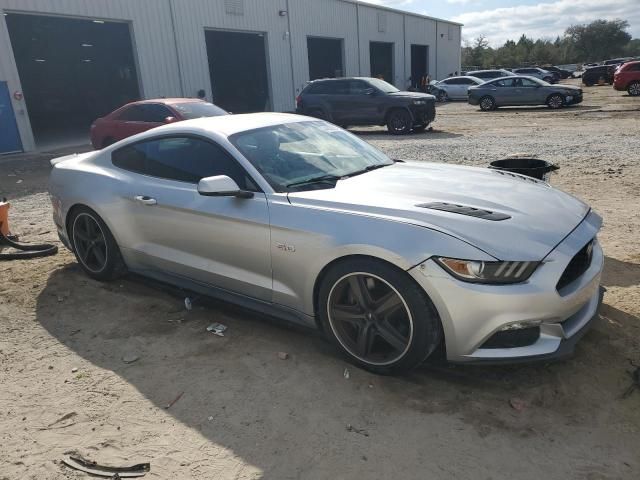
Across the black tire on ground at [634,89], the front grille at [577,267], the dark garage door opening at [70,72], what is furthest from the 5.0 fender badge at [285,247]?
the black tire on ground at [634,89]

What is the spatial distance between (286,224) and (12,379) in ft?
6.81

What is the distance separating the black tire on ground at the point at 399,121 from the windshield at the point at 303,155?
1179 cm

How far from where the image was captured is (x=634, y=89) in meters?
24.4

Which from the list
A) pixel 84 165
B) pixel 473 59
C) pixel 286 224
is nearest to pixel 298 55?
pixel 84 165

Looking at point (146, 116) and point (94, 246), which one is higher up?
point (146, 116)

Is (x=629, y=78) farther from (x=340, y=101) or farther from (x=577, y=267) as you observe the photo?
(x=577, y=267)

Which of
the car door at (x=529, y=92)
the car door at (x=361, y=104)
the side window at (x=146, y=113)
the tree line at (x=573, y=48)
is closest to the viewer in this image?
the side window at (x=146, y=113)

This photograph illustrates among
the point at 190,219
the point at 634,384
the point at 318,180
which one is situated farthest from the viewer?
the point at 190,219

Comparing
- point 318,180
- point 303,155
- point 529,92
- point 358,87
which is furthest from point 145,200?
point 529,92

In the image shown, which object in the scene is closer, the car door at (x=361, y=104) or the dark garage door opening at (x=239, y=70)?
the car door at (x=361, y=104)

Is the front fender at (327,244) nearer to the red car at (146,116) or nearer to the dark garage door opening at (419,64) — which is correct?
the red car at (146,116)

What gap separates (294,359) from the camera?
11.3 feet

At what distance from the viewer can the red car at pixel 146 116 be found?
1134cm

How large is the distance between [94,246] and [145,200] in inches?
39.1
